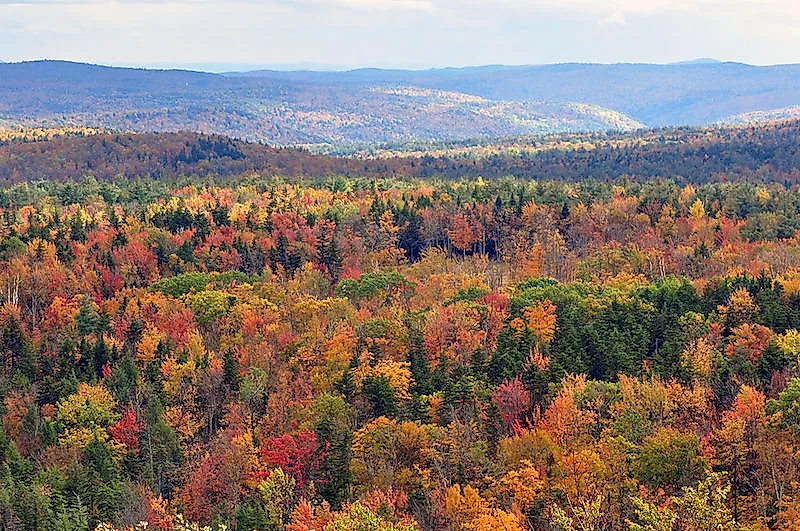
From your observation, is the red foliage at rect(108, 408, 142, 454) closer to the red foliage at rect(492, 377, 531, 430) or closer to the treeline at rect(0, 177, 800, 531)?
the treeline at rect(0, 177, 800, 531)

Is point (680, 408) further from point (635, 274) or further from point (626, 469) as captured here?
point (635, 274)

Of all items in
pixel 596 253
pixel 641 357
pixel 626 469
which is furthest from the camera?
pixel 596 253

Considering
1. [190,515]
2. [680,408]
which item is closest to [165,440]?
[190,515]

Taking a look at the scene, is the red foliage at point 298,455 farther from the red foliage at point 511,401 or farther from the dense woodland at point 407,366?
the red foliage at point 511,401

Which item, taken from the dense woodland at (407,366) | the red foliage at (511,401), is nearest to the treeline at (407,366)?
the red foliage at (511,401)

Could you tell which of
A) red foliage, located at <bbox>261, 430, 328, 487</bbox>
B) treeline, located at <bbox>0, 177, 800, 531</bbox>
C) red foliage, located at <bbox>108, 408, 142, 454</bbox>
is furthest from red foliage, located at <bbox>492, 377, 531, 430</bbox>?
red foliage, located at <bbox>108, 408, 142, 454</bbox>

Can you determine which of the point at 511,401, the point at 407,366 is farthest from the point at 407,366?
the point at 511,401
